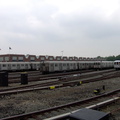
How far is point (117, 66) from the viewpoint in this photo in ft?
113

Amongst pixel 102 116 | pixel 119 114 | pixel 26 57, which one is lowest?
pixel 119 114

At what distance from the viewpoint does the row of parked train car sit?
90.3 feet

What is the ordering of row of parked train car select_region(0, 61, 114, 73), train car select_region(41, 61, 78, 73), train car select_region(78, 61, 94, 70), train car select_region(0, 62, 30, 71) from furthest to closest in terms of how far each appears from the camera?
train car select_region(78, 61, 94, 70)
train car select_region(0, 62, 30, 71)
row of parked train car select_region(0, 61, 114, 73)
train car select_region(41, 61, 78, 73)

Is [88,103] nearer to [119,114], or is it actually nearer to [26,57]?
[119,114]

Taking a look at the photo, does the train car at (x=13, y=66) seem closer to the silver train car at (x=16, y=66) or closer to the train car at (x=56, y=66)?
the silver train car at (x=16, y=66)

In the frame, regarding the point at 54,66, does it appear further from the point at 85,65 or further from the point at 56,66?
the point at 85,65

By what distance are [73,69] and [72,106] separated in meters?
26.8

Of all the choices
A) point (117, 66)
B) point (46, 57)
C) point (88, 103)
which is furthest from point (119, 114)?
point (46, 57)

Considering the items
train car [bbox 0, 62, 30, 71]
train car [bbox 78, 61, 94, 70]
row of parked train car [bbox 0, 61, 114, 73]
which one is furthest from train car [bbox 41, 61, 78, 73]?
train car [bbox 0, 62, 30, 71]

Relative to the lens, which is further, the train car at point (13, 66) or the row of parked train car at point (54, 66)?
the train car at point (13, 66)

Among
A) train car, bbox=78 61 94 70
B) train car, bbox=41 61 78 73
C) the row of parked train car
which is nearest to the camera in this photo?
train car, bbox=41 61 78 73

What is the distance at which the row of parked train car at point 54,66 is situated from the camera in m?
27.5

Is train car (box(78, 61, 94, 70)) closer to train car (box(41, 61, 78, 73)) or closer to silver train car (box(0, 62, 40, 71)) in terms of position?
train car (box(41, 61, 78, 73))

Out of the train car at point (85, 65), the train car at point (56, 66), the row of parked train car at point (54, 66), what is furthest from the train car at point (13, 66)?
the train car at point (85, 65)
